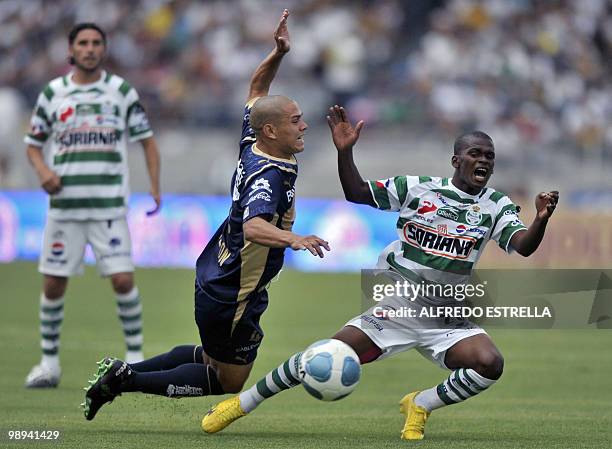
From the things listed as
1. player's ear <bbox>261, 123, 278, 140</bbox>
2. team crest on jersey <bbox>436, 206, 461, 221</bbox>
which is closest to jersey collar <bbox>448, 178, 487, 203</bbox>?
team crest on jersey <bbox>436, 206, 461, 221</bbox>

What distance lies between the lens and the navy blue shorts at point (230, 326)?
23.8ft

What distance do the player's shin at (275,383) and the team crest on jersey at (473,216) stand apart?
4.35 feet

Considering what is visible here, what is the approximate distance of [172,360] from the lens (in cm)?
780

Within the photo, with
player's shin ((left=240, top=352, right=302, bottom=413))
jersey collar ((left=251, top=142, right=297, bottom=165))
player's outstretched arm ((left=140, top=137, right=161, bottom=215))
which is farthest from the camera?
player's outstretched arm ((left=140, top=137, right=161, bottom=215))

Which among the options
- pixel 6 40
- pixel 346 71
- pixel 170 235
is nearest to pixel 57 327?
pixel 170 235

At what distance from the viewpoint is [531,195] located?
2123cm

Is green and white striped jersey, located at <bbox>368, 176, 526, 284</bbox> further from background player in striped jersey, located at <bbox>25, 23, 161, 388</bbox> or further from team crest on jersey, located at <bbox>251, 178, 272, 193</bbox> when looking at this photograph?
background player in striped jersey, located at <bbox>25, 23, 161, 388</bbox>

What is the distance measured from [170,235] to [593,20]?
35.6 feet

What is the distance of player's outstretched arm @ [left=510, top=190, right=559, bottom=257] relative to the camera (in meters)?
6.88

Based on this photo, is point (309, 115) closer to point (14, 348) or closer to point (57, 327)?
point (14, 348)

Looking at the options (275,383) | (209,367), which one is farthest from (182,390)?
(275,383)

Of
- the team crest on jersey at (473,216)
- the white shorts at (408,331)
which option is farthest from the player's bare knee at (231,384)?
the team crest on jersey at (473,216)

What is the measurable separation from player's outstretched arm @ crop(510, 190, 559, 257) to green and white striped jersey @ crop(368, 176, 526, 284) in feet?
0.69

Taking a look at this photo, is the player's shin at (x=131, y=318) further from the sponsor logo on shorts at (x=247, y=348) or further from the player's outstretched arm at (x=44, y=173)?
the sponsor logo on shorts at (x=247, y=348)
